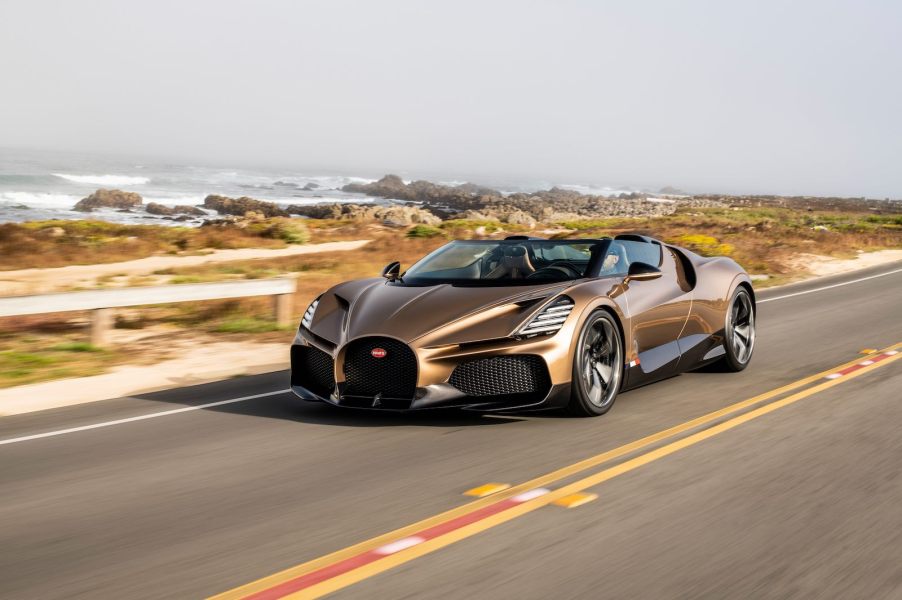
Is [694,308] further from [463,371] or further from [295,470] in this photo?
[295,470]

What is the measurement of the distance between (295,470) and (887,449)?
3787mm

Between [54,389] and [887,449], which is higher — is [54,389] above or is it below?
below

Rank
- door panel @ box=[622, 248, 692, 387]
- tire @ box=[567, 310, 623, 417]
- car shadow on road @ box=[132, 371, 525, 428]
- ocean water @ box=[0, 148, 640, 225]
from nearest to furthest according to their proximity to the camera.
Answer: tire @ box=[567, 310, 623, 417] < car shadow on road @ box=[132, 371, 525, 428] < door panel @ box=[622, 248, 692, 387] < ocean water @ box=[0, 148, 640, 225]

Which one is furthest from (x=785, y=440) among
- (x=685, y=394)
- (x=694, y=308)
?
(x=694, y=308)

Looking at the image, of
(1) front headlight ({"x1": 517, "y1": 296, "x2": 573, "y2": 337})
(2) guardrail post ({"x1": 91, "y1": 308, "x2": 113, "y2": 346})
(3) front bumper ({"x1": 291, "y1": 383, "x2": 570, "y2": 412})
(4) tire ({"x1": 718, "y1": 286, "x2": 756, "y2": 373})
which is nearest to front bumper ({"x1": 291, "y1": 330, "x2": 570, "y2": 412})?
(3) front bumper ({"x1": 291, "y1": 383, "x2": 570, "y2": 412})

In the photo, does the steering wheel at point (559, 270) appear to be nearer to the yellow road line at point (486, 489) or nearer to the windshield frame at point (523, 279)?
the windshield frame at point (523, 279)

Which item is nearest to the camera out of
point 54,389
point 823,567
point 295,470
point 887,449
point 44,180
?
point 823,567

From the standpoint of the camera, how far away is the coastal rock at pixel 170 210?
7088cm

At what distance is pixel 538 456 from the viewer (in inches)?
237

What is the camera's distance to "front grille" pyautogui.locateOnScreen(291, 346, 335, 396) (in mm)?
6934

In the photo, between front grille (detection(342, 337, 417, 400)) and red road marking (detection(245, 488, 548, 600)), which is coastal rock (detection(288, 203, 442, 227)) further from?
red road marking (detection(245, 488, 548, 600))

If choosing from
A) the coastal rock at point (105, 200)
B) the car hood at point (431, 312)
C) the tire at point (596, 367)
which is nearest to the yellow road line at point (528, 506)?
the tire at point (596, 367)

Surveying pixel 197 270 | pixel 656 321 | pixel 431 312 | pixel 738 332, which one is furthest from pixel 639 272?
pixel 197 270

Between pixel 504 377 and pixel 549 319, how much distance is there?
1.84 feet
